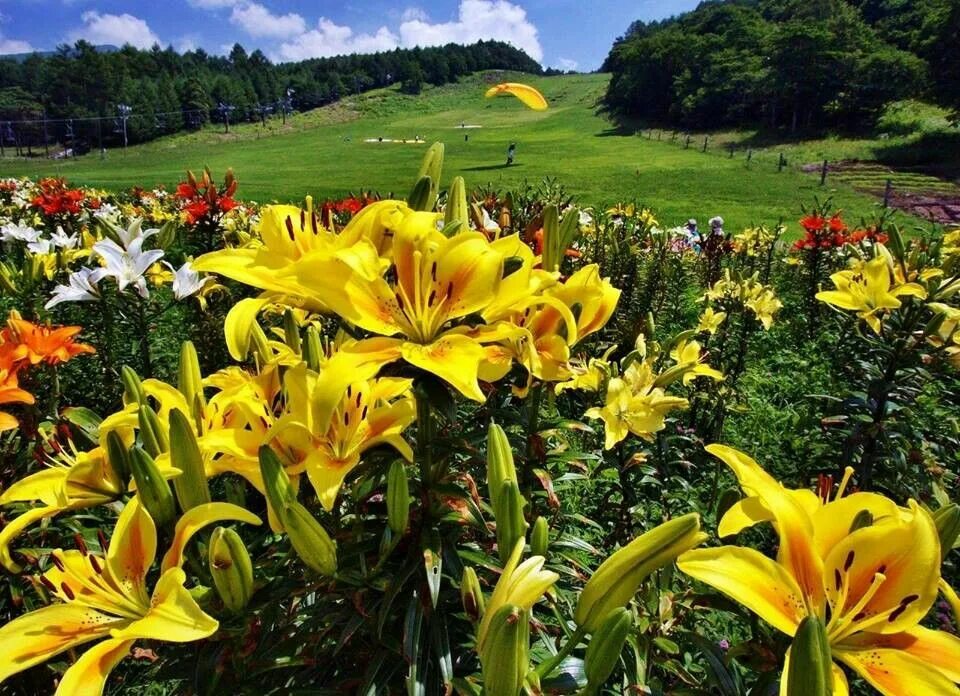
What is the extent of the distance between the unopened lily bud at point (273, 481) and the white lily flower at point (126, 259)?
179cm

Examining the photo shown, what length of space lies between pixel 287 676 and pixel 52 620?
0.38m

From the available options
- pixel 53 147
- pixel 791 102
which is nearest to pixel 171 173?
pixel 791 102

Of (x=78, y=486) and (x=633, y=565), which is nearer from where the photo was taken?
(x=633, y=565)

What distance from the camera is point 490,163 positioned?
24406 millimetres

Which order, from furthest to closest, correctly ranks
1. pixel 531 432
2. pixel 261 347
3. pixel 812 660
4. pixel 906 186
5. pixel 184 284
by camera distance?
pixel 906 186 < pixel 184 284 < pixel 531 432 < pixel 261 347 < pixel 812 660

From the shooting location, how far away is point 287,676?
97 centimetres

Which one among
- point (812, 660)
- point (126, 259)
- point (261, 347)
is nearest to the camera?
point (812, 660)

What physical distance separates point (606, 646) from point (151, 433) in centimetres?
66

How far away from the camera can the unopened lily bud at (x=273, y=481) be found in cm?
73

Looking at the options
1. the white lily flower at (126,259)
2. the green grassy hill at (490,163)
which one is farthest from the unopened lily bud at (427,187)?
the green grassy hill at (490,163)

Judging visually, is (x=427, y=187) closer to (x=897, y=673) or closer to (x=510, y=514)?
(x=510, y=514)

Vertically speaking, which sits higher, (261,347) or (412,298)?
(412,298)

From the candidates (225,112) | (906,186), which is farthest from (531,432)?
(225,112)

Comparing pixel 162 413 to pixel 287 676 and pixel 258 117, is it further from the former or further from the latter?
pixel 258 117
